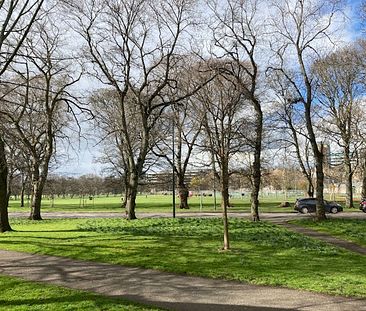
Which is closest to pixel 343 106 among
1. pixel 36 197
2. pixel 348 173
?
pixel 348 173

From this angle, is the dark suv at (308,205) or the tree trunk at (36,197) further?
the dark suv at (308,205)

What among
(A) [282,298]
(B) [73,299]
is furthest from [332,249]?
(B) [73,299]

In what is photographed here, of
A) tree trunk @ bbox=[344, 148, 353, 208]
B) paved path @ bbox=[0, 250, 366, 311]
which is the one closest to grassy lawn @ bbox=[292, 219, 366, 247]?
paved path @ bbox=[0, 250, 366, 311]

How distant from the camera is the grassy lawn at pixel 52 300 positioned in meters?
7.18

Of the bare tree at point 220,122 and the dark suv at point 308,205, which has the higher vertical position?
the bare tree at point 220,122

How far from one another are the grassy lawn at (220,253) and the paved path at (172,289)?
0.56 meters

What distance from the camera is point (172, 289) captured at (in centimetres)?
859

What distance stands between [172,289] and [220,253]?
180 inches

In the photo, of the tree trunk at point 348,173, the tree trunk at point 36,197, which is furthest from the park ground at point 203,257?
the tree trunk at point 348,173

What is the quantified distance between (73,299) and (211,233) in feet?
36.9

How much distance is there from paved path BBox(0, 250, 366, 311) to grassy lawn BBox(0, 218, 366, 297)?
0.56 metres

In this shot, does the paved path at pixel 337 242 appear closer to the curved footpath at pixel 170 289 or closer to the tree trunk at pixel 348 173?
the curved footpath at pixel 170 289

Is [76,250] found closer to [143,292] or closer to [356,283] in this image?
[143,292]

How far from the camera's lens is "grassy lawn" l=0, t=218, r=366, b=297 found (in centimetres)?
940
